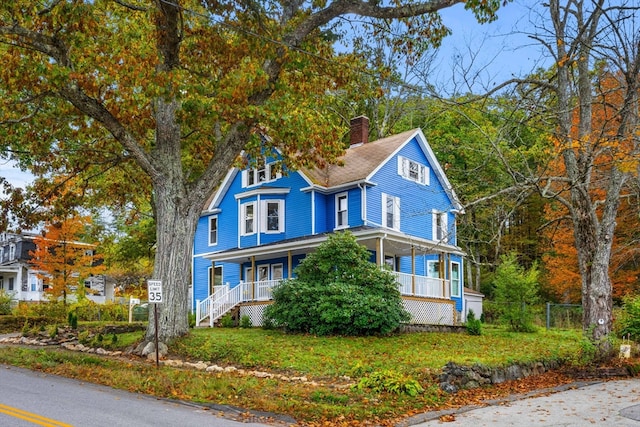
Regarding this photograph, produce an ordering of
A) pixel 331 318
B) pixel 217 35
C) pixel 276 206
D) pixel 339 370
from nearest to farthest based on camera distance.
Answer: pixel 339 370 < pixel 217 35 < pixel 331 318 < pixel 276 206

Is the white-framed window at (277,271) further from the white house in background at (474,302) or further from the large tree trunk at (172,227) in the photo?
the white house in background at (474,302)

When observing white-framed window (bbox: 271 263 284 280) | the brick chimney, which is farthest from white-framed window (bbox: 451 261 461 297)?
white-framed window (bbox: 271 263 284 280)

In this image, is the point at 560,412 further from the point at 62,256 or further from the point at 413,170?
the point at 62,256

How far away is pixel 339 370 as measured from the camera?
43.5 ft

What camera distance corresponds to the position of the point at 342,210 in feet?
85.8

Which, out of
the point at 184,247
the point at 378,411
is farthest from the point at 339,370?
the point at 184,247

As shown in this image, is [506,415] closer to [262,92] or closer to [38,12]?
[262,92]

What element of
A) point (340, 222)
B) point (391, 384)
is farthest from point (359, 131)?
point (391, 384)

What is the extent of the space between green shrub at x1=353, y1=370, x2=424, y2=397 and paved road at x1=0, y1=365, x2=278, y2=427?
290 cm

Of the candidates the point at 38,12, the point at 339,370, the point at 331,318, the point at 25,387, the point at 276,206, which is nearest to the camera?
the point at 25,387

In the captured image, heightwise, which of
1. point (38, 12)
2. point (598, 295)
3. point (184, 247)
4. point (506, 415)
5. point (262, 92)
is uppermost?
point (38, 12)

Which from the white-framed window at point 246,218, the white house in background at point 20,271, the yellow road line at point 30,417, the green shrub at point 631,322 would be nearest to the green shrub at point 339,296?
the green shrub at point 631,322

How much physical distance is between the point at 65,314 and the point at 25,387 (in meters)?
20.8

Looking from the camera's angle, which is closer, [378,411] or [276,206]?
[378,411]
